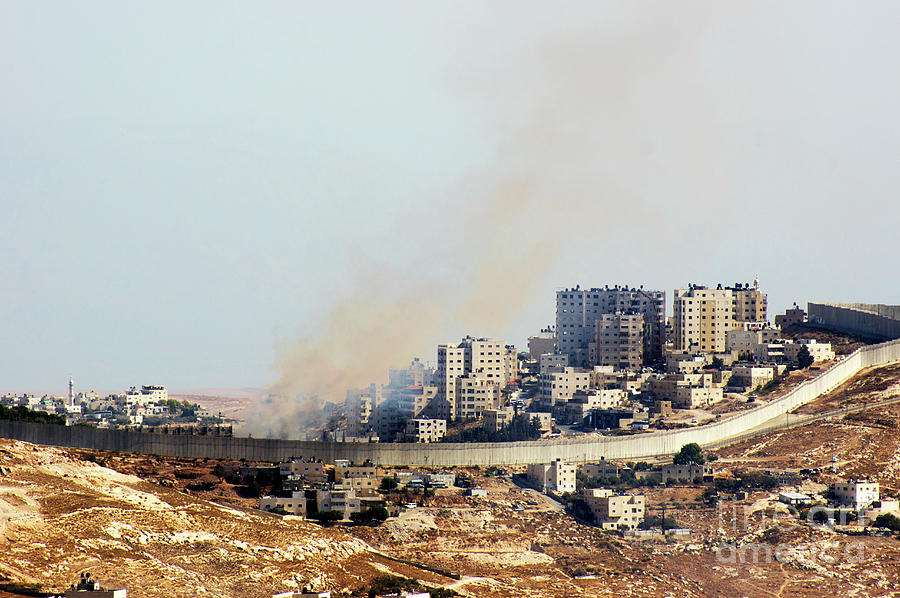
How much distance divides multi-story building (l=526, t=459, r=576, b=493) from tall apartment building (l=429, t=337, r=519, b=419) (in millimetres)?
22226

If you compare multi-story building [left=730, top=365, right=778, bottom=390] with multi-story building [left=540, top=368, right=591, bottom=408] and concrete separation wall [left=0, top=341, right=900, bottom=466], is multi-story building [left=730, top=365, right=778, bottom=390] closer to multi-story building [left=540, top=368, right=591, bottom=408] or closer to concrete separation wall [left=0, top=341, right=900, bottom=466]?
multi-story building [left=540, top=368, right=591, bottom=408]

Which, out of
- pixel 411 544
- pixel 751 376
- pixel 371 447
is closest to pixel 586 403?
pixel 751 376

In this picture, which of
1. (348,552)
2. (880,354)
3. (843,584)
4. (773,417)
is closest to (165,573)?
(348,552)

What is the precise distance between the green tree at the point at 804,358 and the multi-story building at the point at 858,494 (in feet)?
92.2

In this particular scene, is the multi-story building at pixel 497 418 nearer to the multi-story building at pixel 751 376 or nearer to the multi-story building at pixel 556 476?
the multi-story building at pixel 751 376

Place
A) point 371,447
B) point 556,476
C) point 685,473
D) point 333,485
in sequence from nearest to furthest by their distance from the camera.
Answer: point 333,485
point 556,476
point 685,473
point 371,447

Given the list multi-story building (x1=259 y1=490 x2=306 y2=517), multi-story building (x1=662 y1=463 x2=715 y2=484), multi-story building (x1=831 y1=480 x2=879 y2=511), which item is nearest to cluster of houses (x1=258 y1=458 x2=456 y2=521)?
multi-story building (x1=259 y1=490 x2=306 y2=517)

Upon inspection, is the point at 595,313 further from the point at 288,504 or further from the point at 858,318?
the point at 288,504

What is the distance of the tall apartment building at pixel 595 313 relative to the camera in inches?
3755

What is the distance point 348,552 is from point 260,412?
40.4 m

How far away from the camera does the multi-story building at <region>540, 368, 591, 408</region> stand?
85.8m

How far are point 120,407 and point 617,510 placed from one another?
58818mm

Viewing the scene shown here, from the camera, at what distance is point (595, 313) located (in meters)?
96.9

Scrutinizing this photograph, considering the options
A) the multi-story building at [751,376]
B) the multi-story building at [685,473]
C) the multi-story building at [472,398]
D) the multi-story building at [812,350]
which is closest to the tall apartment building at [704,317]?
the multi-story building at [812,350]
